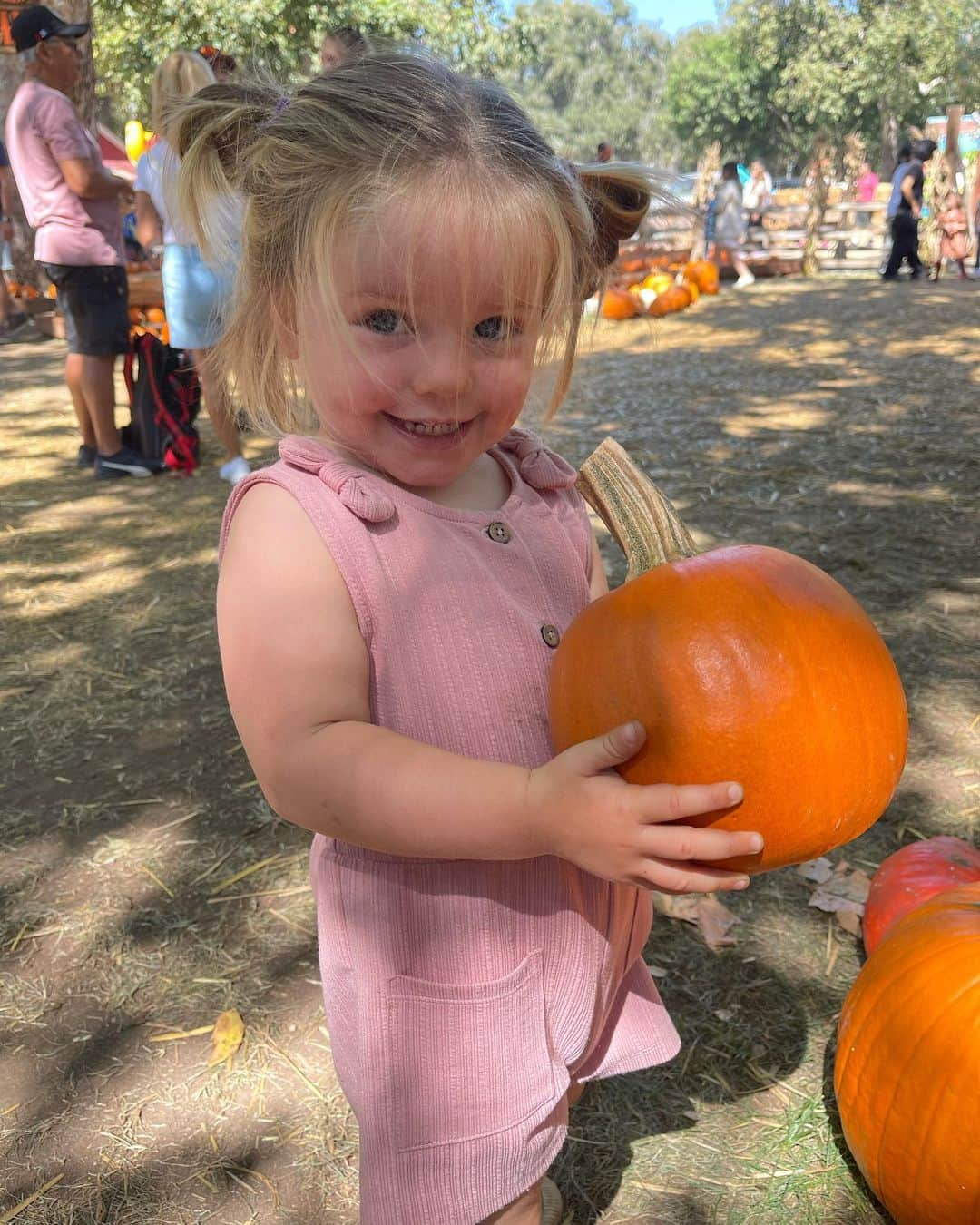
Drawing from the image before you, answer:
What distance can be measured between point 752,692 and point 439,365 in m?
0.54

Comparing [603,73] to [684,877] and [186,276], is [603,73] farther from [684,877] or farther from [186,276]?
[684,877]

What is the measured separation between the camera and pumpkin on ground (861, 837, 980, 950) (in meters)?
2.20

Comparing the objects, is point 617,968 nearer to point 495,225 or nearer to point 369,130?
point 495,225

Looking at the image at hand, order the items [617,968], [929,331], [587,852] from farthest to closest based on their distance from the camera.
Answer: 1. [929,331]
2. [617,968]
3. [587,852]

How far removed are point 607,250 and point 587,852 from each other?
998mm

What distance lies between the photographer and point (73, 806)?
3.13 meters

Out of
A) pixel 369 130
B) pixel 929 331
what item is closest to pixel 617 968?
pixel 369 130

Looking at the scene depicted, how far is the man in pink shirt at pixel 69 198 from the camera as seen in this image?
5527 mm

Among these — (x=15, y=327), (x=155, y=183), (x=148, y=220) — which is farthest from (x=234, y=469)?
(x=15, y=327)

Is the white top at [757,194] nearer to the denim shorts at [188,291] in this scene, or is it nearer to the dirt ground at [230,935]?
the dirt ground at [230,935]

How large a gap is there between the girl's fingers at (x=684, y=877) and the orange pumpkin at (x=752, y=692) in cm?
2

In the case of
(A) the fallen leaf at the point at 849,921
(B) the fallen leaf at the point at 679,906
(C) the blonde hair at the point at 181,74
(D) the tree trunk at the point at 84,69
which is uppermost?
(D) the tree trunk at the point at 84,69

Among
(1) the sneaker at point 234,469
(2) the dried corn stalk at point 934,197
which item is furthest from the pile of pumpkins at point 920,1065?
(2) the dried corn stalk at point 934,197

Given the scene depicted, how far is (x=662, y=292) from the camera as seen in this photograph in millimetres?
13125
